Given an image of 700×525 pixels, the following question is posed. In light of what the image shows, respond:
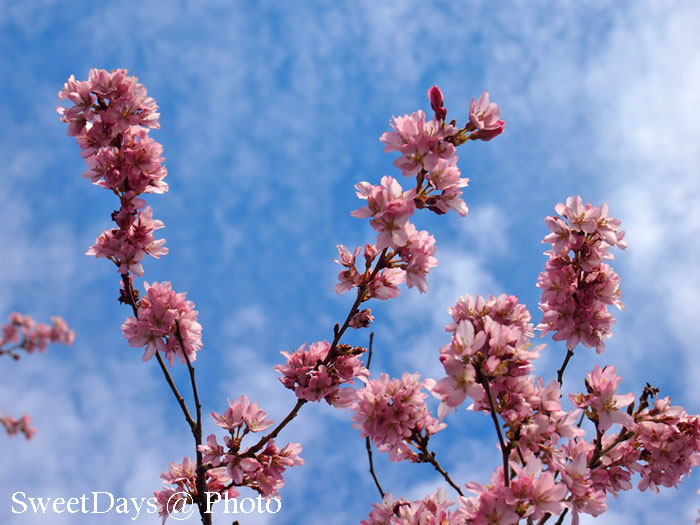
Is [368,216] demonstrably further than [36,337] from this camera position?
No

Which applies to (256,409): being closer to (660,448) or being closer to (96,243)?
(96,243)

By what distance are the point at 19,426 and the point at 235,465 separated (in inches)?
58.0

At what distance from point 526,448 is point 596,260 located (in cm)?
148

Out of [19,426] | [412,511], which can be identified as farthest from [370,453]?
[19,426]

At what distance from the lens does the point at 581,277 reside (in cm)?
383

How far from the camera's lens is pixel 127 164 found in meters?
3.55

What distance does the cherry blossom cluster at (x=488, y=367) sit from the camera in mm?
2594

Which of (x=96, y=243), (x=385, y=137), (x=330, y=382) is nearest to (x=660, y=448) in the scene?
(x=330, y=382)

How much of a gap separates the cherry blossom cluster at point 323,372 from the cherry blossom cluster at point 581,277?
1.43 m

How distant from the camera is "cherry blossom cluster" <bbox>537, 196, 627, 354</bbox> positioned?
374 centimetres

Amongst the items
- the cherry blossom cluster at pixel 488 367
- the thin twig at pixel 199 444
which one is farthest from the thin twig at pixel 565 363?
the thin twig at pixel 199 444

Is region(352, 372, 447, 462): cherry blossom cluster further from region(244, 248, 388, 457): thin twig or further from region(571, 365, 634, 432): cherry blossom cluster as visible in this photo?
region(571, 365, 634, 432): cherry blossom cluster

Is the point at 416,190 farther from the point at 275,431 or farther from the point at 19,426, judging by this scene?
the point at 19,426

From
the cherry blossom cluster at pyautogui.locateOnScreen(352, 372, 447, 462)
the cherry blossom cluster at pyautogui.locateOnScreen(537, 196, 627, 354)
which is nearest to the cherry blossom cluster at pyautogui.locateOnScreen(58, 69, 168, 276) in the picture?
the cherry blossom cluster at pyautogui.locateOnScreen(352, 372, 447, 462)
